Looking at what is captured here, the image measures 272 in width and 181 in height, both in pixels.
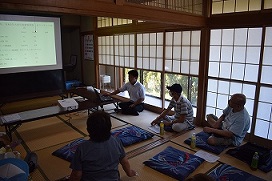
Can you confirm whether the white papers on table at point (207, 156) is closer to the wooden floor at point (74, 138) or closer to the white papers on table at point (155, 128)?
the wooden floor at point (74, 138)

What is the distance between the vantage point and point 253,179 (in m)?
2.42

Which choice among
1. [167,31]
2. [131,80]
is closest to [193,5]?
[167,31]

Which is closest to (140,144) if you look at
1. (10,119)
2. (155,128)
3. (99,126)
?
(155,128)

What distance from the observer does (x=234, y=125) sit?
303cm

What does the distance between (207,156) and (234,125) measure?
0.58 meters

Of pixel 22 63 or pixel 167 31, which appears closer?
pixel 167 31

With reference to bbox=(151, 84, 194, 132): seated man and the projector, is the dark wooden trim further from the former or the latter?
the projector

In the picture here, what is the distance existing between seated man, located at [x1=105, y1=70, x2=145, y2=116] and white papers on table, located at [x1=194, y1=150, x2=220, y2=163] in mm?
1931

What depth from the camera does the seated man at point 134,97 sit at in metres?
4.69

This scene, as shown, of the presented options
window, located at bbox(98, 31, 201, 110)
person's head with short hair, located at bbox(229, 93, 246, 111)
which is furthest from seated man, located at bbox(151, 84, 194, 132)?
person's head with short hair, located at bbox(229, 93, 246, 111)

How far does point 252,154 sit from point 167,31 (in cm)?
273

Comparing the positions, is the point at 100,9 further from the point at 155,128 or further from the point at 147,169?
the point at 155,128

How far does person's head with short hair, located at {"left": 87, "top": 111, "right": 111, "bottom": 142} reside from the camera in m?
1.56

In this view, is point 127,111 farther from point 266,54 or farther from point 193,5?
point 266,54
